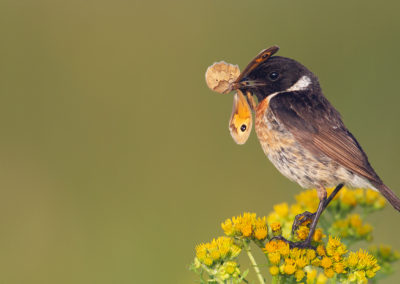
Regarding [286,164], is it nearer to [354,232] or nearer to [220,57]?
[354,232]

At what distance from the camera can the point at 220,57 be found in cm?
1016

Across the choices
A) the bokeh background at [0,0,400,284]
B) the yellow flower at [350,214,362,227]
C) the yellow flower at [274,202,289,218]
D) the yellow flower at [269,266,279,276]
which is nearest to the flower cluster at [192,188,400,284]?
the yellow flower at [269,266,279,276]

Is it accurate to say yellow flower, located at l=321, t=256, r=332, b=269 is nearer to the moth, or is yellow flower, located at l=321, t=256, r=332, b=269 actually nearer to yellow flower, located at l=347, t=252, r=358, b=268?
yellow flower, located at l=347, t=252, r=358, b=268

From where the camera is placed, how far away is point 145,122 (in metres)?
9.38

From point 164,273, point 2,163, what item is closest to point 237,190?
point 164,273

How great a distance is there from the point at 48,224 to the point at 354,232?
4.31m

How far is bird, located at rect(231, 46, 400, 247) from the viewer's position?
175 inches

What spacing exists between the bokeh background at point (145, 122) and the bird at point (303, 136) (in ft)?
6.14

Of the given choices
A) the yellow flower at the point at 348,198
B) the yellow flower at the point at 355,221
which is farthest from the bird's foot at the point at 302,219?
the yellow flower at the point at 348,198

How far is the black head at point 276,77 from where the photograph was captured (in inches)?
190

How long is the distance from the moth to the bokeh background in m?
1.82

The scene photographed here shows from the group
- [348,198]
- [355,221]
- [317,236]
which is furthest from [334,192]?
[317,236]

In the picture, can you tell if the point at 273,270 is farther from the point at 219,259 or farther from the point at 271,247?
the point at 219,259

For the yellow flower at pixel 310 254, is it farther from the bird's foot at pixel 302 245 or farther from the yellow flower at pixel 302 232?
the yellow flower at pixel 302 232
